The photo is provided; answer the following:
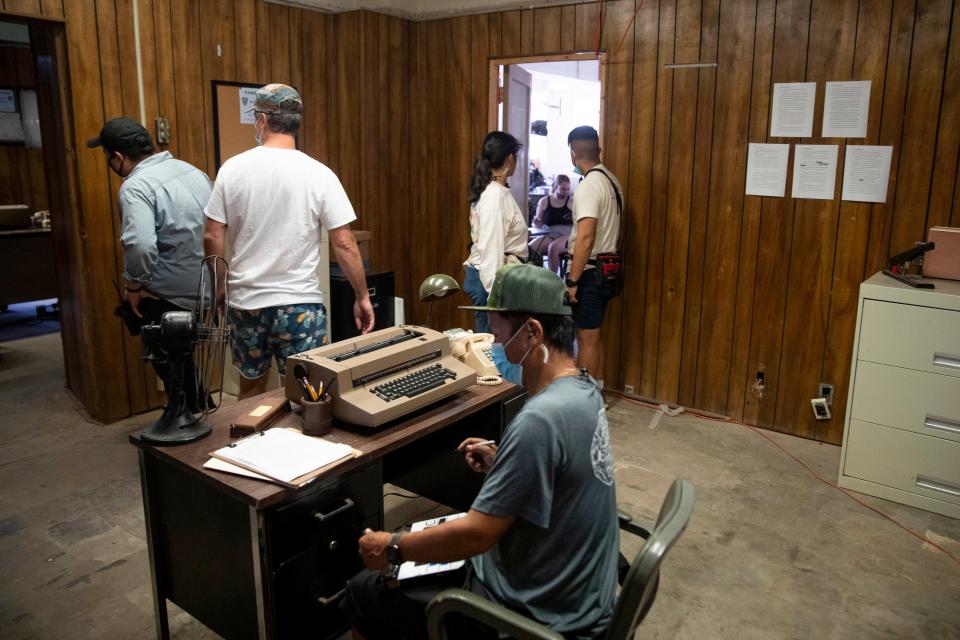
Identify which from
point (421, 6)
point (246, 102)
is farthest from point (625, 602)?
point (421, 6)

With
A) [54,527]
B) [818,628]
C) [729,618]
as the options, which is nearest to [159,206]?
[54,527]

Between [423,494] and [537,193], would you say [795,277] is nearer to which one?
[423,494]

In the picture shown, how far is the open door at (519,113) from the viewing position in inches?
206

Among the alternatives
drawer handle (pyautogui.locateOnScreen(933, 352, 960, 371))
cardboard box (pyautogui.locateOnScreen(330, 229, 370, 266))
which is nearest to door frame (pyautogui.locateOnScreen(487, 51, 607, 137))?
cardboard box (pyautogui.locateOnScreen(330, 229, 370, 266))

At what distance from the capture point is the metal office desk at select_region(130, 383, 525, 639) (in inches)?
73.9

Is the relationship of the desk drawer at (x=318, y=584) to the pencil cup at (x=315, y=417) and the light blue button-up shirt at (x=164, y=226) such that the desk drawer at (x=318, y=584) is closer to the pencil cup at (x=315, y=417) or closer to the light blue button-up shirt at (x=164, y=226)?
the pencil cup at (x=315, y=417)

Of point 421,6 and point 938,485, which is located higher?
point 421,6

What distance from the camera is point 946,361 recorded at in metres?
3.20

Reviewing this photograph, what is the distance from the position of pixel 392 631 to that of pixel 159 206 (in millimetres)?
2376

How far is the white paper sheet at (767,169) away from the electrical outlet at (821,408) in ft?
3.71

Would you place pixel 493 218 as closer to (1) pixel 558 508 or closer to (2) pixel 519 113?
(2) pixel 519 113

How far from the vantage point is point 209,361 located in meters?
2.16

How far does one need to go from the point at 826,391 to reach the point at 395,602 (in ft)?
10.2

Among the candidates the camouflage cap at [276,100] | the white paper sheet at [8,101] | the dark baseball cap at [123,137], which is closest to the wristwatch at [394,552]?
the camouflage cap at [276,100]
